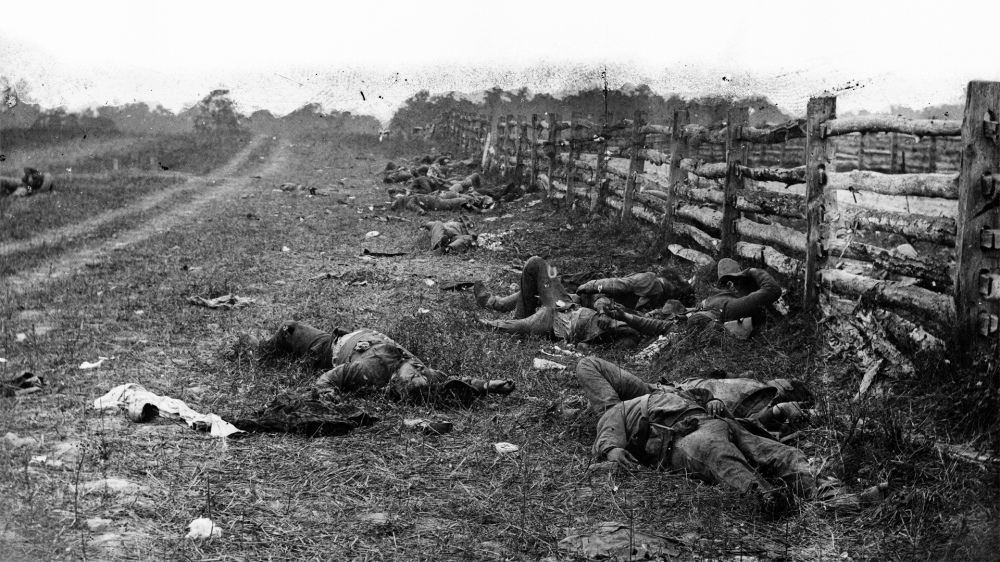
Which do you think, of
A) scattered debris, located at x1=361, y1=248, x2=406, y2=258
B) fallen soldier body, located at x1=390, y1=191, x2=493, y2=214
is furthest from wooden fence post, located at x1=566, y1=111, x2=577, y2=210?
scattered debris, located at x1=361, y1=248, x2=406, y2=258

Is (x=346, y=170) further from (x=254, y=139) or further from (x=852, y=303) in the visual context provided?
(x=852, y=303)

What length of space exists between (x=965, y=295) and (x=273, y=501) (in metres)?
3.83

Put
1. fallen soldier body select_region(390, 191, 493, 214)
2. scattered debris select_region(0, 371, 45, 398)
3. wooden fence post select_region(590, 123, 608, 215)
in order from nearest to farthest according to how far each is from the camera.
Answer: scattered debris select_region(0, 371, 45, 398) → wooden fence post select_region(590, 123, 608, 215) → fallen soldier body select_region(390, 191, 493, 214)

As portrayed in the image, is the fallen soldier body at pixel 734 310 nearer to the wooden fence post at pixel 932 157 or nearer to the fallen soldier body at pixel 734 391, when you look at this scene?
the fallen soldier body at pixel 734 391

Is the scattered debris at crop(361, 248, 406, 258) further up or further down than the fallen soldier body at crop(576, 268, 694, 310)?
further down

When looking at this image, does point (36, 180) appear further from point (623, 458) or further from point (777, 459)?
point (777, 459)

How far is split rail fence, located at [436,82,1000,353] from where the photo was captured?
473 centimetres

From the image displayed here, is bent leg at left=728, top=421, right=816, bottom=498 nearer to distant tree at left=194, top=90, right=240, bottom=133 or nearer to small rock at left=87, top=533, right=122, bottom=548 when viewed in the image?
small rock at left=87, top=533, right=122, bottom=548

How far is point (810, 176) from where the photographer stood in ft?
21.2

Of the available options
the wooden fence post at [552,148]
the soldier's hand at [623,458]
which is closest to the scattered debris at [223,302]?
the soldier's hand at [623,458]

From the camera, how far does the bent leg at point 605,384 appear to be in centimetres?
477

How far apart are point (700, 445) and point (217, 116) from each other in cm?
2747

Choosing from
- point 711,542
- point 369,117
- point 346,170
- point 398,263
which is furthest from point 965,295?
point 369,117

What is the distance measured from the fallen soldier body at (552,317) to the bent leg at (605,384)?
155 cm
